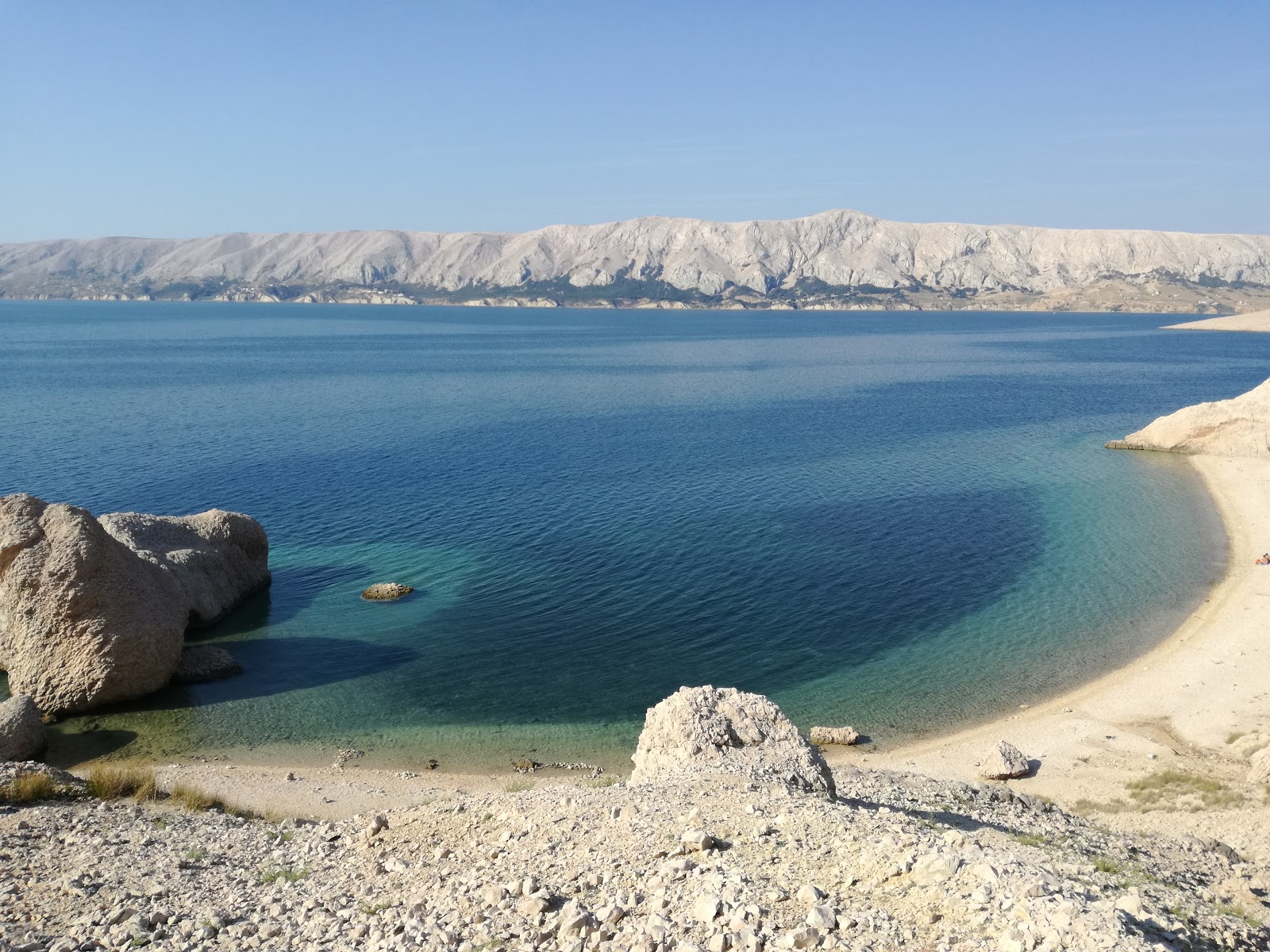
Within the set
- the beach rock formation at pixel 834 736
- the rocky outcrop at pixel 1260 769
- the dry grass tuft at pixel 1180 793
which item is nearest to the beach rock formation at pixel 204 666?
the beach rock formation at pixel 834 736

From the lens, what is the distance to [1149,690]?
2677 centimetres

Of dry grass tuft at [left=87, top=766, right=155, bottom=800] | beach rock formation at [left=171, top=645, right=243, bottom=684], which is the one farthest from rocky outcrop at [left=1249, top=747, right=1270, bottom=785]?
beach rock formation at [left=171, top=645, right=243, bottom=684]

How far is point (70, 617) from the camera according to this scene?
2556 centimetres

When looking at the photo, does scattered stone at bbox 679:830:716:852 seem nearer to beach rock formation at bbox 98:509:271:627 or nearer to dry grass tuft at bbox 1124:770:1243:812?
dry grass tuft at bbox 1124:770:1243:812

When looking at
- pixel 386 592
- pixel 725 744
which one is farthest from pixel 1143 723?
pixel 386 592

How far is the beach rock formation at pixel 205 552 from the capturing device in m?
30.8

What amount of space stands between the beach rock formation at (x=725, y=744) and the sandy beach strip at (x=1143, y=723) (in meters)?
6.20

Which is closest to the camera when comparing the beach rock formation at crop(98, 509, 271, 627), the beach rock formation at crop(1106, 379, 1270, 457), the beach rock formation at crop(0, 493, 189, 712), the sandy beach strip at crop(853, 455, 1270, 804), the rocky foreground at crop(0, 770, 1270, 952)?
the rocky foreground at crop(0, 770, 1270, 952)

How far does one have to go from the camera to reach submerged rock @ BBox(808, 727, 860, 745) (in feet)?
78.6

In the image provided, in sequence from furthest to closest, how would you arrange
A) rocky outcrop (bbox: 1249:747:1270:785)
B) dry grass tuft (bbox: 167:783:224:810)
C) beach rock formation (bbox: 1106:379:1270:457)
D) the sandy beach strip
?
beach rock formation (bbox: 1106:379:1270:457) → the sandy beach strip → rocky outcrop (bbox: 1249:747:1270:785) → dry grass tuft (bbox: 167:783:224:810)

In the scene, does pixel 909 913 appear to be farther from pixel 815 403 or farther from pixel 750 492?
pixel 815 403

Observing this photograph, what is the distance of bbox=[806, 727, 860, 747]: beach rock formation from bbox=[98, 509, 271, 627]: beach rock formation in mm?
21690

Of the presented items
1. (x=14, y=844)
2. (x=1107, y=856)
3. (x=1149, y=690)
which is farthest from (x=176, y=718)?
(x=1149, y=690)

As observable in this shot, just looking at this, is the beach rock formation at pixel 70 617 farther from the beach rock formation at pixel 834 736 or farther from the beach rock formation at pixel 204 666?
the beach rock formation at pixel 834 736
